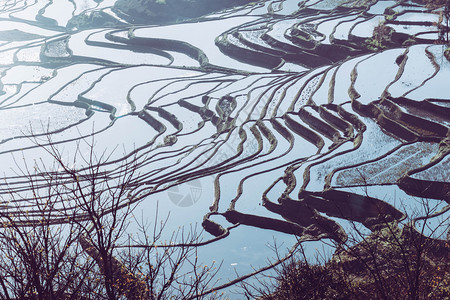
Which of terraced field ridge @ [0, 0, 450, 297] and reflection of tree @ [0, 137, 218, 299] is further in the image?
terraced field ridge @ [0, 0, 450, 297]

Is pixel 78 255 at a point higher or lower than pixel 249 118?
lower

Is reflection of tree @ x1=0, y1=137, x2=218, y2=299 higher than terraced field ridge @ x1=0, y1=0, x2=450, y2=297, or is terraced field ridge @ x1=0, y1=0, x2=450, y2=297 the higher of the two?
terraced field ridge @ x1=0, y1=0, x2=450, y2=297

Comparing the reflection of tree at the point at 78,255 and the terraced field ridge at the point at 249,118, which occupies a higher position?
the terraced field ridge at the point at 249,118

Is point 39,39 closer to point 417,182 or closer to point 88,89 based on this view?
point 88,89

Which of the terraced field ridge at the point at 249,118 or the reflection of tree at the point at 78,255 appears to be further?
the terraced field ridge at the point at 249,118

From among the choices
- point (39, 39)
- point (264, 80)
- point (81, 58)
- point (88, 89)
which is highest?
point (39, 39)

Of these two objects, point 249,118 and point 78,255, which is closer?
point 78,255

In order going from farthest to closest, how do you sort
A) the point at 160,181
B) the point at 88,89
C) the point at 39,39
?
the point at 39,39
the point at 88,89
the point at 160,181

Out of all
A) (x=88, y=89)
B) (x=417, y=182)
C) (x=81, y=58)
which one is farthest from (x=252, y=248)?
(x=81, y=58)
